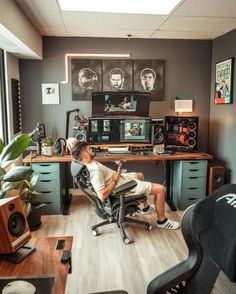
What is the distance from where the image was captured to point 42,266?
4.33 feet

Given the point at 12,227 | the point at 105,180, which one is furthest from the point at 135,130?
the point at 12,227

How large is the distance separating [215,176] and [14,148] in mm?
2653

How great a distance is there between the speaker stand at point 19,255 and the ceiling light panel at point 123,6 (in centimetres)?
211

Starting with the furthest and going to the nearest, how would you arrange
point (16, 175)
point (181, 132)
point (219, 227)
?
point (181, 132), point (16, 175), point (219, 227)

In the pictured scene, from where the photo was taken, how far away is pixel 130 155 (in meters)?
3.61

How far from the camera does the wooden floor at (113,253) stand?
225 cm

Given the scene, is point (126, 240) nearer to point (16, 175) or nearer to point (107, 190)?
point (107, 190)

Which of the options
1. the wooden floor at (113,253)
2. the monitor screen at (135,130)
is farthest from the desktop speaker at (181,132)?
the wooden floor at (113,253)

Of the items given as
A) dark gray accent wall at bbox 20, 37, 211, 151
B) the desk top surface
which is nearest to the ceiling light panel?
dark gray accent wall at bbox 20, 37, 211, 151

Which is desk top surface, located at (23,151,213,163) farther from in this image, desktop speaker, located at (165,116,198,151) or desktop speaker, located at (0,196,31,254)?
desktop speaker, located at (0,196,31,254)

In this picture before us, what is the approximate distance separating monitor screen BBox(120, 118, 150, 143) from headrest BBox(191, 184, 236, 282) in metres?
2.75

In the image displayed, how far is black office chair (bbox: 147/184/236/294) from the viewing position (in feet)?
3.25

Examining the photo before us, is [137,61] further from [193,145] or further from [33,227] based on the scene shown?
[33,227]

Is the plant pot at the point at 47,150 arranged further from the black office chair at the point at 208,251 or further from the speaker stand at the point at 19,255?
the black office chair at the point at 208,251
